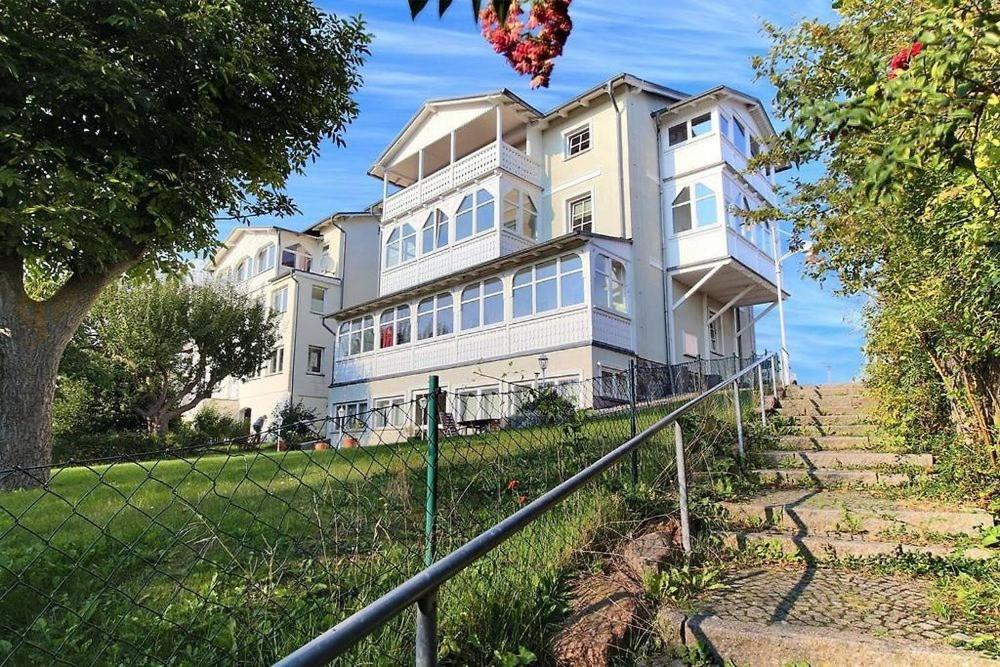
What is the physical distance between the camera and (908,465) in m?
5.08

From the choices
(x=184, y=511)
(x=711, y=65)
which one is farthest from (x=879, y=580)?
(x=184, y=511)

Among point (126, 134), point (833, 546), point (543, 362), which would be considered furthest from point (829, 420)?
point (126, 134)

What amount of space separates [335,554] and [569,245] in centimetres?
1288

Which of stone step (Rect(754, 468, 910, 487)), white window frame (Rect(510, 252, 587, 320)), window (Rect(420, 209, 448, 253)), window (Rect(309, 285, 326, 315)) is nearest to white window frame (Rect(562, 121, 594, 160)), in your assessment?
window (Rect(420, 209, 448, 253))

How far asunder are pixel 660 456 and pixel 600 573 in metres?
1.94

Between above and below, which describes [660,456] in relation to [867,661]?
above

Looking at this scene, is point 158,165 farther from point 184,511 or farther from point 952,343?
point 952,343

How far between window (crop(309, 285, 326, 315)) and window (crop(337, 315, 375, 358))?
4.29 m

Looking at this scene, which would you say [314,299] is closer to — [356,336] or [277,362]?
[277,362]

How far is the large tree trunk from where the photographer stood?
24.8ft

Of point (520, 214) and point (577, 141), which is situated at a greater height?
point (577, 141)

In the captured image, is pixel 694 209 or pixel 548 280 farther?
pixel 694 209

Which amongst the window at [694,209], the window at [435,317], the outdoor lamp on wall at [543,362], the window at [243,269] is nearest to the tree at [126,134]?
the outdoor lamp on wall at [543,362]

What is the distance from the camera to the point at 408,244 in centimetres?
2209
